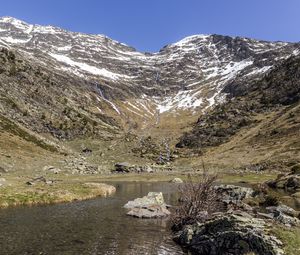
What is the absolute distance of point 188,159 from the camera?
620 feet

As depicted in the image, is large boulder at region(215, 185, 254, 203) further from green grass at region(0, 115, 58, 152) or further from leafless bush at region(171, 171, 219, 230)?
green grass at region(0, 115, 58, 152)

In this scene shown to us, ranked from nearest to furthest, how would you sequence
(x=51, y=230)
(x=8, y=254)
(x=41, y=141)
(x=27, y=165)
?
1. (x=8, y=254)
2. (x=51, y=230)
3. (x=27, y=165)
4. (x=41, y=141)

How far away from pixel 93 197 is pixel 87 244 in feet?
120

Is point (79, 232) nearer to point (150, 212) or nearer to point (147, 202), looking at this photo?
point (150, 212)

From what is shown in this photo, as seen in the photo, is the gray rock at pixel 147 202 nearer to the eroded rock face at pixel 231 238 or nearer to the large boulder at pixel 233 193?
the large boulder at pixel 233 193

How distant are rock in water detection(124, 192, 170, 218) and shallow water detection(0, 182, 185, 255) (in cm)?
155

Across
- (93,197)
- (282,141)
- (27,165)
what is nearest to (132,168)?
(27,165)

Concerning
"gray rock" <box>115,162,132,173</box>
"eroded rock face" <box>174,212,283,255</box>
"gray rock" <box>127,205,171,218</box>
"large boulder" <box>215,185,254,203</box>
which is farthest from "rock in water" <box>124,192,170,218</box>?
"gray rock" <box>115,162,132,173</box>

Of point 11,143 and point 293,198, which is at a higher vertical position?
point 11,143

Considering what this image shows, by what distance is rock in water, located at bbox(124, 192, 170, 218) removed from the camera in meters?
52.5

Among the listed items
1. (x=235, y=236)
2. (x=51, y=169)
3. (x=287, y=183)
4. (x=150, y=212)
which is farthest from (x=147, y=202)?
(x=51, y=169)

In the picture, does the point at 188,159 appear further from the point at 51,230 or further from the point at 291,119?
the point at 51,230

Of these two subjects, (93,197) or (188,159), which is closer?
(93,197)

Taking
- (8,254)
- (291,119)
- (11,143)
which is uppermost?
(291,119)
